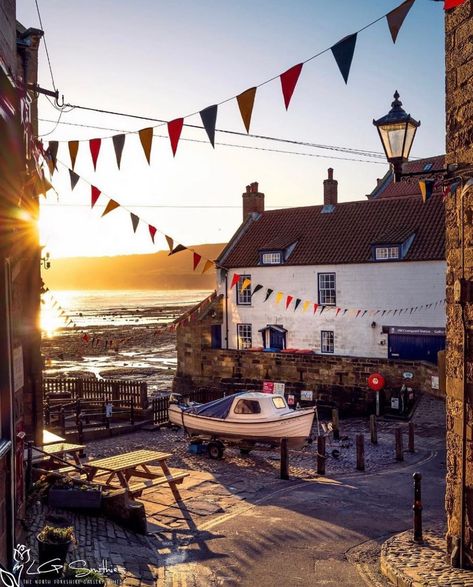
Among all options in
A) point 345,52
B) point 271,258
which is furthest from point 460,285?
point 271,258

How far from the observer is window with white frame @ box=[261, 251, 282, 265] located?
108 feet

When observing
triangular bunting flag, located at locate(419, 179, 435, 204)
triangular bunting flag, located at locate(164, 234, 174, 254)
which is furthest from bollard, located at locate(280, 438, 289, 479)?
triangular bunting flag, located at locate(419, 179, 435, 204)

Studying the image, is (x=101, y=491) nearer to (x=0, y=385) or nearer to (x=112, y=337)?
(x=0, y=385)

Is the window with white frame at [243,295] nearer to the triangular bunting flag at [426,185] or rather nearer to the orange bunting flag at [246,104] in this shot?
the triangular bunting flag at [426,185]

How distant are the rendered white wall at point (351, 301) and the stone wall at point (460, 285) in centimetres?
1935

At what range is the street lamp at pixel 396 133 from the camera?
27.4ft

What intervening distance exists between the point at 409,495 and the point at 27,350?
8.17m

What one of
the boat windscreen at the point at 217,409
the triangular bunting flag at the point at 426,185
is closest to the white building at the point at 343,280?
the boat windscreen at the point at 217,409

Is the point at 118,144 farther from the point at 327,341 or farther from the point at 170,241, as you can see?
the point at 327,341

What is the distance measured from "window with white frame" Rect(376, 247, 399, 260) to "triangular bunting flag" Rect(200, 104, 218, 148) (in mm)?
21580

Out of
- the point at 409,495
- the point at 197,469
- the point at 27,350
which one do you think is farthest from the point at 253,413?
the point at 27,350

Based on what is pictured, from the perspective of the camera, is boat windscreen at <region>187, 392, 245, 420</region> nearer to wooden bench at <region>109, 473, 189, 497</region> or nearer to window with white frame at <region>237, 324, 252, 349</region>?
wooden bench at <region>109, 473, 189, 497</region>

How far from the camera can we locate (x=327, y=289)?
31.0 m

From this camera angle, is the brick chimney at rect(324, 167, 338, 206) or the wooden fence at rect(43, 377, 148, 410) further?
the brick chimney at rect(324, 167, 338, 206)
